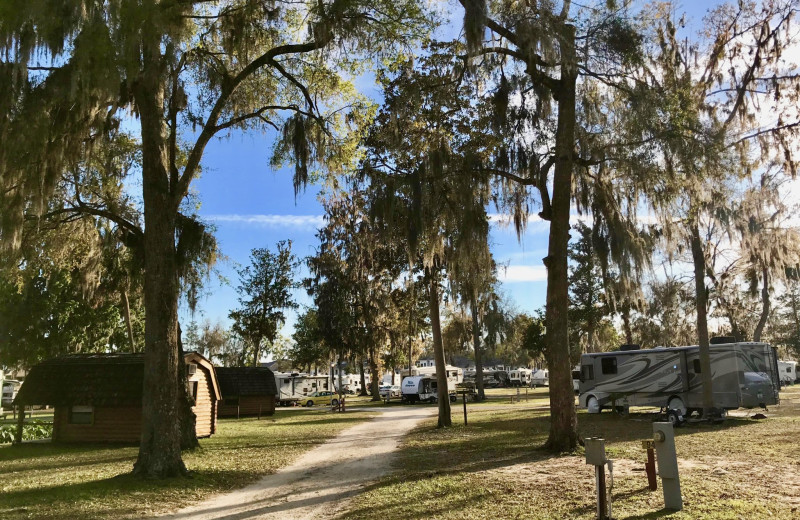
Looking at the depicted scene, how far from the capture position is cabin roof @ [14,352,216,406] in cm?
1550

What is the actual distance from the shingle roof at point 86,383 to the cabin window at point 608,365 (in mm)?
16529

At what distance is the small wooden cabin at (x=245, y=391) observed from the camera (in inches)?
1087

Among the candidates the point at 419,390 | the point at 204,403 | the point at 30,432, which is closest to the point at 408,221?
the point at 204,403

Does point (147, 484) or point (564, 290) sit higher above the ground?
point (564, 290)

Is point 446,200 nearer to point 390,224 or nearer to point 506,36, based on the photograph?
point 390,224

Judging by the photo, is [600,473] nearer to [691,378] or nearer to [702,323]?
[702,323]

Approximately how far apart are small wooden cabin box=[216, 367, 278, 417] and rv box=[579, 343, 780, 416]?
16.2 meters

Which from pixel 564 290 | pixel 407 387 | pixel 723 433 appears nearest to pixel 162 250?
pixel 564 290

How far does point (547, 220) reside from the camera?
1236 centimetres

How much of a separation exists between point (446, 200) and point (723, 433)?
908cm

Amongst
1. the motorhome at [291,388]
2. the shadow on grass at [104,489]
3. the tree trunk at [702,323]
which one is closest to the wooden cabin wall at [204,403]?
the shadow on grass at [104,489]

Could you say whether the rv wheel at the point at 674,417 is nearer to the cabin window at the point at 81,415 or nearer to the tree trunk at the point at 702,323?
the tree trunk at the point at 702,323

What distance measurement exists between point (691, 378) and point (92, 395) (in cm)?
1826

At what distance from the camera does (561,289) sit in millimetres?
11555
